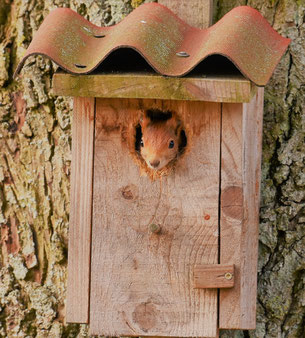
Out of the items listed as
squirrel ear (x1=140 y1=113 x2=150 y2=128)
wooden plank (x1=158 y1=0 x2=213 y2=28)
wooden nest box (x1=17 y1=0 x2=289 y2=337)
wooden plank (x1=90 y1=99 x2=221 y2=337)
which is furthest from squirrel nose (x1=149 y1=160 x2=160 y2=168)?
wooden plank (x1=158 y1=0 x2=213 y2=28)

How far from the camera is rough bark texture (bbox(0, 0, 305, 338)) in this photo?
3941mm

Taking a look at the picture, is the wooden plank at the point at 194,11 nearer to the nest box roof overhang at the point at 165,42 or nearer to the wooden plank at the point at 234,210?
the nest box roof overhang at the point at 165,42

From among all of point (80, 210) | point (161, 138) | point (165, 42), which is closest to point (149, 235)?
point (80, 210)

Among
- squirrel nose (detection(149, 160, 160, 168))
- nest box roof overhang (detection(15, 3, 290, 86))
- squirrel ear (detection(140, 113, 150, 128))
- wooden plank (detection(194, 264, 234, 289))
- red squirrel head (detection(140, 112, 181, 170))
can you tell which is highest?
nest box roof overhang (detection(15, 3, 290, 86))

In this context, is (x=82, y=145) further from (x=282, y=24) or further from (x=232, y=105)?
(x=282, y=24)

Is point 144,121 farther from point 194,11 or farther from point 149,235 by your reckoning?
point 194,11

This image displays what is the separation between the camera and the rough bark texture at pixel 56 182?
3941mm

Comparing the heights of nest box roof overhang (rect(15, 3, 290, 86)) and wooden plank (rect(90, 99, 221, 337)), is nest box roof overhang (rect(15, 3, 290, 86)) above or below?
above

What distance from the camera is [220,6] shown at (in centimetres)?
401

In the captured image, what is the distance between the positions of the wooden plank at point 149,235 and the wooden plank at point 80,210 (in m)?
0.03

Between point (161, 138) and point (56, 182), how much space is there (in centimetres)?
101

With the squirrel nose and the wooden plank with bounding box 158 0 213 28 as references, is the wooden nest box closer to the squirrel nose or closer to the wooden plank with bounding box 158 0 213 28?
the squirrel nose

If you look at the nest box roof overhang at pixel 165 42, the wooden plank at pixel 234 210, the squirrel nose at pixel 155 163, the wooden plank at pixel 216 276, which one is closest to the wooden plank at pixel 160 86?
the nest box roof overhang at pixel 165 42

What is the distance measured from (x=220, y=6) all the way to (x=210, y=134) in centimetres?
94
